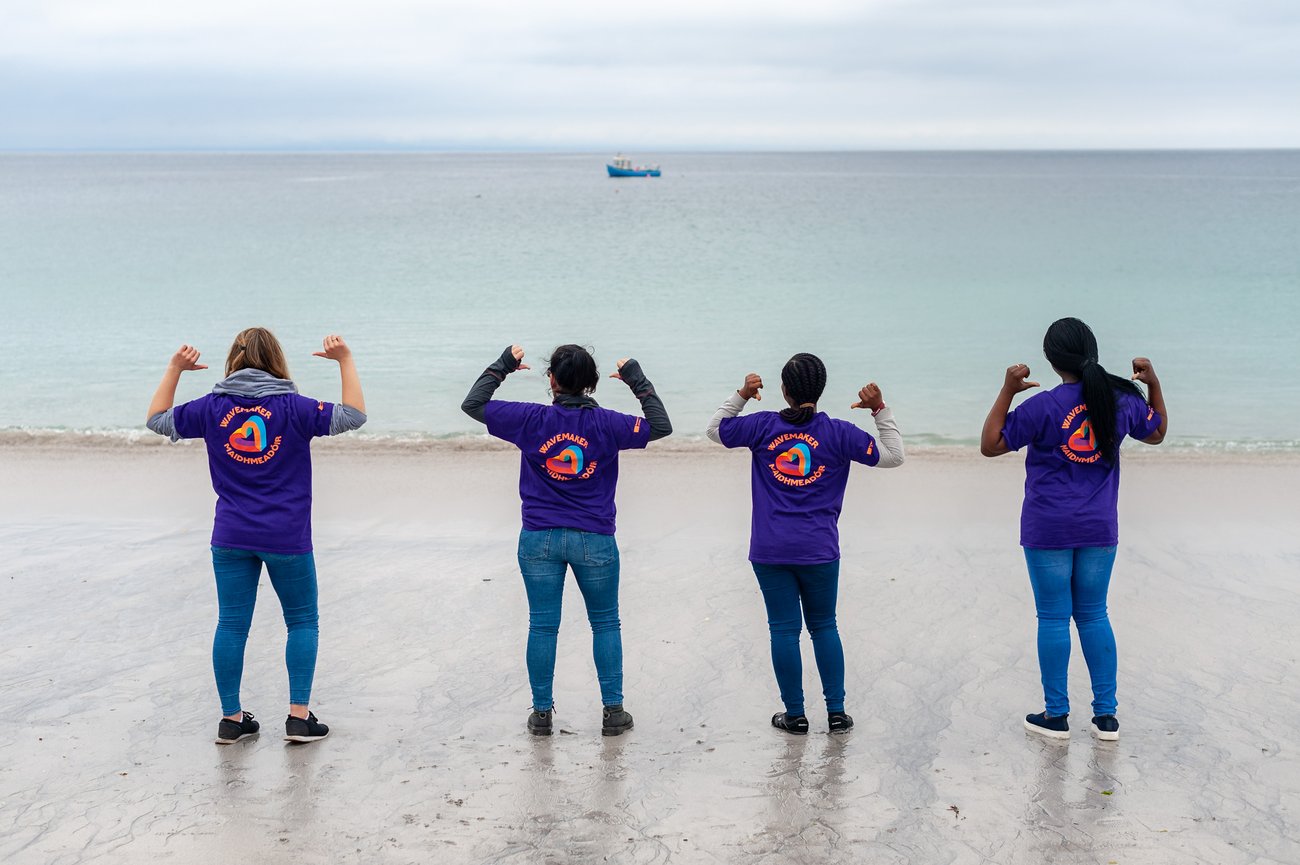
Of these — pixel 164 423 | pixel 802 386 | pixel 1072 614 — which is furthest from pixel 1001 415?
pixel 164 423

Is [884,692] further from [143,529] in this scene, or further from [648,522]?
[143,529]

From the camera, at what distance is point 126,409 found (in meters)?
16.6

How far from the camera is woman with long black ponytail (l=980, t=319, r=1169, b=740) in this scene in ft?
15.6

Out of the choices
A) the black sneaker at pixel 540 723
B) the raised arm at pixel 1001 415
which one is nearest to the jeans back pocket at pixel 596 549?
the black sneaker at pixel 540 723

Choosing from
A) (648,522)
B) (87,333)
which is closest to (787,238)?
(87,333)

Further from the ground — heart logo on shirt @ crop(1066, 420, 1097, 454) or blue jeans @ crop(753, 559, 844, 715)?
heart logo on shirt @ crop(1066, 420, 1097, 454)

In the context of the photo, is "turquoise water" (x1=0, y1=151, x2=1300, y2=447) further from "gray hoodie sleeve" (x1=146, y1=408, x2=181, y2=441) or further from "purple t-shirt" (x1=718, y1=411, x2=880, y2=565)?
"purple t-shirt" (x1=718, y1=411, x2=880, y2=565)

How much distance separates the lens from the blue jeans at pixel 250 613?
4.85 meters

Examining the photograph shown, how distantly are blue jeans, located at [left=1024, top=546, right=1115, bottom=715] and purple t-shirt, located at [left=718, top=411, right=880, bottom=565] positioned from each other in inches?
32.5

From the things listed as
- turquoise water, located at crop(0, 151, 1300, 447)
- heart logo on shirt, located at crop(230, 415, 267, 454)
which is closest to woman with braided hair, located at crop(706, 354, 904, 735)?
heart logo on shirt, located at crop(230, 415, 267, 454)

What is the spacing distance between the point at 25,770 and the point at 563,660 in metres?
2.40

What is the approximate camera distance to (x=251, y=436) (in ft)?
15.5

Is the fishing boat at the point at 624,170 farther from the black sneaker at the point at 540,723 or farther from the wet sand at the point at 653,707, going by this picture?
the black sneaker at the point at 540,723

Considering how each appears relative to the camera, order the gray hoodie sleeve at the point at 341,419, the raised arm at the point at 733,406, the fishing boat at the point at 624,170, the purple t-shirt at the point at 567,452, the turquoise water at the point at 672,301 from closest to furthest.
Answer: the gray hoodie sleeve at the point at 341,419, the purple t-shirt at the point at 567,452, the raised arm at the point at 733,406, the turquoise water at the point at 672,301, the fishing boat at the point at 624,170
